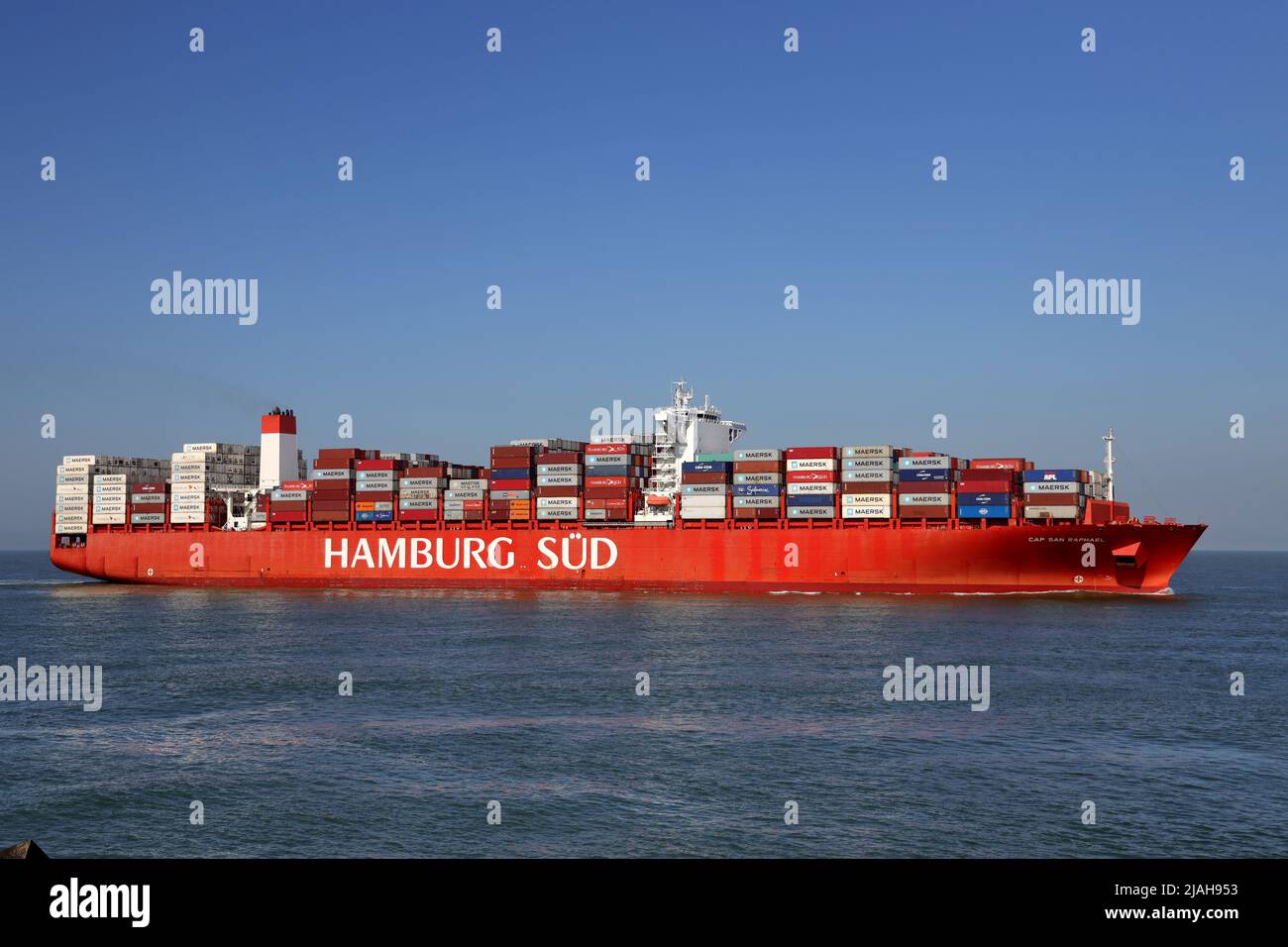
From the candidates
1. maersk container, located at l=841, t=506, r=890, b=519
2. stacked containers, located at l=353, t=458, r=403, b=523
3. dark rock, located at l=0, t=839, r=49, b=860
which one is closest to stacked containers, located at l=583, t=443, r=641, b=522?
stacked containers, located at l=353, t=458, r=403, b=523

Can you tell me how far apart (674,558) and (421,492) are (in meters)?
17.1

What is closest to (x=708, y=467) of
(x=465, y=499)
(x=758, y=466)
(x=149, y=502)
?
(x=758, y=466)

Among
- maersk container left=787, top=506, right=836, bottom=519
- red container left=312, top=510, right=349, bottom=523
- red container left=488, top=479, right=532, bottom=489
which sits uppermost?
red container left=488, top=479, right=532, bottom=489

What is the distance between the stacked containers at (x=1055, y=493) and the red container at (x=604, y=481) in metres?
23.0

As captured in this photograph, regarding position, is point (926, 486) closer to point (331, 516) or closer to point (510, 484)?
point (510, 484)

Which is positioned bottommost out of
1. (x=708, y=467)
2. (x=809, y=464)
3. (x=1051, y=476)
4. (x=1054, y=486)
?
(x=1054, y=486)

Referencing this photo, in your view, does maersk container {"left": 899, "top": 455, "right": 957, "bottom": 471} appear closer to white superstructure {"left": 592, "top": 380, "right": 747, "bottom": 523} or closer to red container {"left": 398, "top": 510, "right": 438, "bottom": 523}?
white superstructure {"left": 592, "top": 380, "right": 747, "bottom": 523}

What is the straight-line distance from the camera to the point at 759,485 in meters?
62.2

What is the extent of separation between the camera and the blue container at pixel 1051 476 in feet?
186

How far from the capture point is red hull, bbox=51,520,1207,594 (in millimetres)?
57031

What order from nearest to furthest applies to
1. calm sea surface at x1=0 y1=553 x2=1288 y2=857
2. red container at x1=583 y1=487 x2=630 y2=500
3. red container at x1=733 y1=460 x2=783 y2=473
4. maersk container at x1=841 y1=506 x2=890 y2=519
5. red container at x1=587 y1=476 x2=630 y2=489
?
calm sea surface at x1=0 y1=553 x2=1288 y2=857
maersk container at x1=841 y1=506 x2=890 y2=519
red container at x1=733 y1=460 x2=783 y2=473
red container at x1=583 y1=487 x2=630 y2=500
red container at x1=587 y1=476 x2=630 y2=489

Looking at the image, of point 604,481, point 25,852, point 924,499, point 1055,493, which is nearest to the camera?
point 25,852

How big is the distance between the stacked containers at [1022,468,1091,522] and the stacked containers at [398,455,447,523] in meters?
34.9
